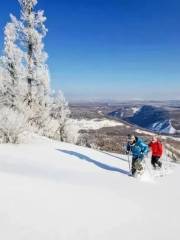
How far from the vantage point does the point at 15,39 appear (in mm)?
26484

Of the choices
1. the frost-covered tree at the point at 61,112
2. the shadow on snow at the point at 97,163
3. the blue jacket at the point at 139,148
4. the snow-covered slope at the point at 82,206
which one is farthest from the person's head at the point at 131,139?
the frost-covered tree at the point at 61,112

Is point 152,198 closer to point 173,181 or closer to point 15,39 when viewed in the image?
point 173,181

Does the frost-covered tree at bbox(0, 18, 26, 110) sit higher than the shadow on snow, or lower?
higher

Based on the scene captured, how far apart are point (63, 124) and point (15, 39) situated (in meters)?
10.2

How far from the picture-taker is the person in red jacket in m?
13.9

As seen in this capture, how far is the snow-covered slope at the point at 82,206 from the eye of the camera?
18.5ft

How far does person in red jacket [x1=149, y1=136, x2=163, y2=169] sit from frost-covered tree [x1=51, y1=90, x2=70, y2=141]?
18.3 m

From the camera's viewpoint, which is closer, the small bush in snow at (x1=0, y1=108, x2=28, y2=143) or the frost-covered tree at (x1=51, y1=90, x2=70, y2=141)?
the small bush in snow at (x1=0, y1=108, x2=28, y2=143)

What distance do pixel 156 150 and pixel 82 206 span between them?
25.8ft

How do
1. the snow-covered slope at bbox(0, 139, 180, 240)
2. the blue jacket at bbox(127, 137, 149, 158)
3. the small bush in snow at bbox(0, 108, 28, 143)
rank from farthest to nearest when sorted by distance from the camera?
the small bush in snow at bbox(0, 108, 28, 143) → the blue jacket at bbox(127, 137, 149, 158) → the snow-covered slope at bbox(0, 139, 180, 240)

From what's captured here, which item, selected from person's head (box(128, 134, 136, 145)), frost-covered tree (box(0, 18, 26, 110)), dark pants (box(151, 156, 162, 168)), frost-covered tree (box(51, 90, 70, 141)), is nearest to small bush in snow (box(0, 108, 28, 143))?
person's head (box(128, 134, 136, 145))

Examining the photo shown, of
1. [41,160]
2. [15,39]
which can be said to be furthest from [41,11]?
[41,160]

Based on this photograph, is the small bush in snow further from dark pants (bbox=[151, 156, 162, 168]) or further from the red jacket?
dark pants (bbox=[151, 156, 162, 168])

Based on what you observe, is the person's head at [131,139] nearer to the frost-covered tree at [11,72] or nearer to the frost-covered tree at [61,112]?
the frost-covered tree at [11,72]
